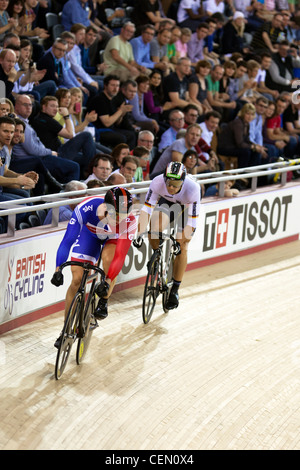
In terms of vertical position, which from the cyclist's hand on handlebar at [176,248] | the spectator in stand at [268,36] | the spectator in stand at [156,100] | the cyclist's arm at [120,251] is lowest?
the cyclist's hand on handlebar at [176,248]

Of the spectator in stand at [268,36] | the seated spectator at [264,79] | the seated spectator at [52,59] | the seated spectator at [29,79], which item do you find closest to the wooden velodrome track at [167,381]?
the seated spectator at [29,79]

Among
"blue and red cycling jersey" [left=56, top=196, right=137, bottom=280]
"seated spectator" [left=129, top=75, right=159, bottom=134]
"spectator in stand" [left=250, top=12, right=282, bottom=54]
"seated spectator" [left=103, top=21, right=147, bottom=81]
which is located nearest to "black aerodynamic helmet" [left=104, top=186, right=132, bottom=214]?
"blue and red cycling jersey" [left=56, top=196, right=137, bottom=280]

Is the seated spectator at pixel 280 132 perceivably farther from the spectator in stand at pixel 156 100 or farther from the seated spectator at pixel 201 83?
the spectator in stand at pixel 156 100

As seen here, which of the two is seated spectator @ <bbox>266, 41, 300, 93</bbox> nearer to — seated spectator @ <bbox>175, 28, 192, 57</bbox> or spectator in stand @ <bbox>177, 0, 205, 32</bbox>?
spectator in stand @ <bbox>177, 0, 205, 32</bbox>

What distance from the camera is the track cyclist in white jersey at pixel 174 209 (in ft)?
20.4

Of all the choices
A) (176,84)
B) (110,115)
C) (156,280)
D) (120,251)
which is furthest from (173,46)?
(120,251)

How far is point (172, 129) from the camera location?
30.7ft

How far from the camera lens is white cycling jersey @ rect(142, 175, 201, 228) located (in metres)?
6.47

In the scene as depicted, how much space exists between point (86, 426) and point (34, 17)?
263 inches

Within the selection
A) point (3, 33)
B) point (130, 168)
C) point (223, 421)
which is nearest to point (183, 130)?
point (130, 168)

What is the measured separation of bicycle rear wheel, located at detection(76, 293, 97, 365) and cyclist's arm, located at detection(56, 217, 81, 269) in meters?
0.42

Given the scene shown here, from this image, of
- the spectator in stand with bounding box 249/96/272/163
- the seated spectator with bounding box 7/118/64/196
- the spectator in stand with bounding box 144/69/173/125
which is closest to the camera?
the seated spectator with bounding box 7/118/64/196

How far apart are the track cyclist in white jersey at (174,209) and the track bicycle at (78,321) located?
120 centimetres

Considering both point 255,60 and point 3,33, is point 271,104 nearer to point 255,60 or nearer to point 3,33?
point 255,60
